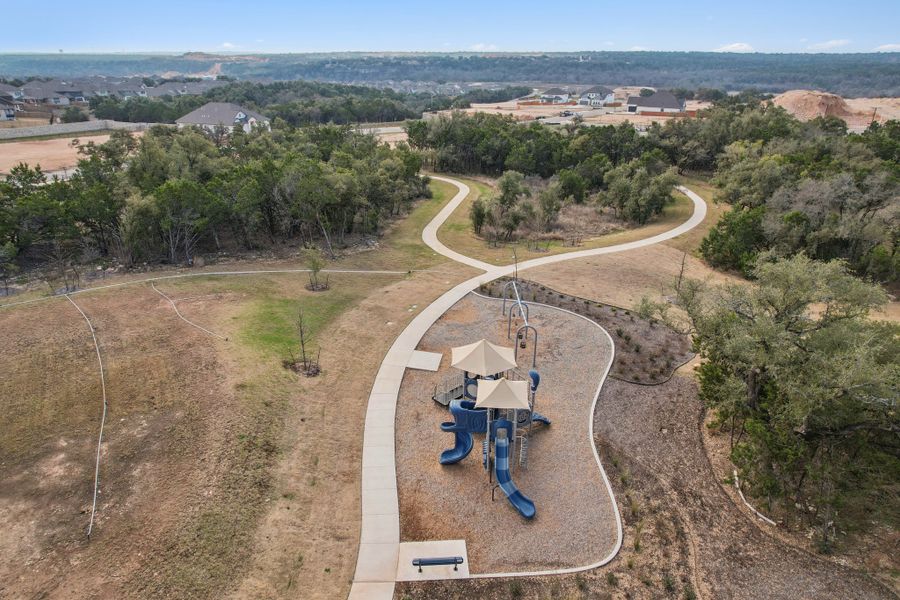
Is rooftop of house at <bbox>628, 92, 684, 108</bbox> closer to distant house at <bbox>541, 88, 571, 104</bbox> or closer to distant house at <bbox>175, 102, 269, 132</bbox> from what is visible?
distant house at <bbox>541, 88, 571, 104</bbox>

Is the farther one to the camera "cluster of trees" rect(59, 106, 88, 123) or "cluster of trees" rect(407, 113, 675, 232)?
"cluster of trees" rect(59, 106, 88, 123)

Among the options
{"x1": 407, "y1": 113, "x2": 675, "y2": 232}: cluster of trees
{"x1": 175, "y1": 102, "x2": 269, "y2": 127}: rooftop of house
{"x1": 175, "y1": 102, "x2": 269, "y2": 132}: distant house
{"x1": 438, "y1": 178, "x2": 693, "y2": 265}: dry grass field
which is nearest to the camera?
{"x1": 438, "y1": 178, "x2": 693, "y2": 265}: dry grass field

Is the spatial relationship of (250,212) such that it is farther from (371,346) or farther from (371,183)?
(371,346)

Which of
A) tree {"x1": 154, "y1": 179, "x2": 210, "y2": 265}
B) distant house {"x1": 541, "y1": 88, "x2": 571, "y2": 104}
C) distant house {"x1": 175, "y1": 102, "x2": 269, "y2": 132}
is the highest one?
distant house {"x1": 541, "y1": 88, "x2": 571, "y2": 104}

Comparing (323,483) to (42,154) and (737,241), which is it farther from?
(42,154)

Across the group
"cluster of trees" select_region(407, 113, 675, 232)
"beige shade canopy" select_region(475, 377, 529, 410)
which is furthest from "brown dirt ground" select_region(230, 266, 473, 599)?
"cluster of trees" select_region(407, 113, 675, 232)

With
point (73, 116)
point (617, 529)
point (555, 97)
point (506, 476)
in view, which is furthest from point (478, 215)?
point (555, 97)

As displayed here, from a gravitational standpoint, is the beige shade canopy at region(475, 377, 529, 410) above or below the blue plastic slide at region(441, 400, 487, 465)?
above

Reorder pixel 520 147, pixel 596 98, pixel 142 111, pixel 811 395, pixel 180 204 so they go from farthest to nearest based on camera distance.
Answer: pixel 596 98
pixel 142 111
pixel 520 147
pixel 180 204
pixel 811 395
